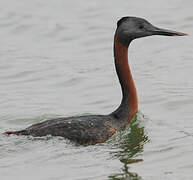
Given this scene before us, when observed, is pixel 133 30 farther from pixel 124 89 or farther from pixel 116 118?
pixel 116 118

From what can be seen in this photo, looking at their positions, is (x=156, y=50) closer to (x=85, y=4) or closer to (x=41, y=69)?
(x=41, y=69)

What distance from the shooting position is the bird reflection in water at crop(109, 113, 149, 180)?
32.0ft

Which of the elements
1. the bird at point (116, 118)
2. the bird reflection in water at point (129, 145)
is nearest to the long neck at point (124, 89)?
the bird at point (116, 118)

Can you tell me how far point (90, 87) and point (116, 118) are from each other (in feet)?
→ 11.6

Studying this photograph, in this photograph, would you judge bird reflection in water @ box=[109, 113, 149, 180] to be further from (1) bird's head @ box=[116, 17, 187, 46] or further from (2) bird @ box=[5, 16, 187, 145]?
(1) bird's head @ box=[116, 17, 187, 46]

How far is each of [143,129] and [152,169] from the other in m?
2.19

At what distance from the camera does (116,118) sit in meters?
11.4

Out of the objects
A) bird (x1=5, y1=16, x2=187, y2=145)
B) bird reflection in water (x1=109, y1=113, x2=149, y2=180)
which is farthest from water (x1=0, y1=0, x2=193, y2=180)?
bird (x1=5, y1=16, x2=187, y2=145)

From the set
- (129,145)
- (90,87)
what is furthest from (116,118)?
(90,87)

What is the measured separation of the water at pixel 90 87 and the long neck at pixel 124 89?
0.32m

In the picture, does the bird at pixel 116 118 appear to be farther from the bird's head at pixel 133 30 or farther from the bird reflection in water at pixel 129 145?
the bird reflection in water at pixel 129 145

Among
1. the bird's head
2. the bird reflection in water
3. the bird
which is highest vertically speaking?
the bird's head

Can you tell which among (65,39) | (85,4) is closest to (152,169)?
(65,39)

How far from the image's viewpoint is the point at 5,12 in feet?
71.2
